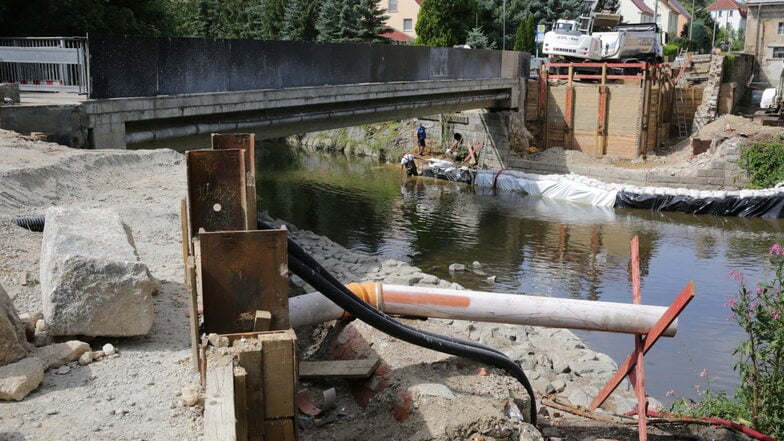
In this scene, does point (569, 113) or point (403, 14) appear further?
point (403, 14)

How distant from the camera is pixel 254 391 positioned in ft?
14.1

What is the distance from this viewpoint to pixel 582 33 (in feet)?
120

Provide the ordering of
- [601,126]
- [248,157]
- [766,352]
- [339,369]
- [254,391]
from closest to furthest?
[254,391]
[248,157]
[339,369]
[766,352]
[601,126]

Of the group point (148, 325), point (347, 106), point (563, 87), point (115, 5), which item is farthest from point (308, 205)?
point (148, 325)

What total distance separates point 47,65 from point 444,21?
33.6 meters

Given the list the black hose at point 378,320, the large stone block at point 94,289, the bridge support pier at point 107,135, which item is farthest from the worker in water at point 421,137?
the large stone block at point 94,289

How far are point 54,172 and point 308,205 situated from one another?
16.3 metres

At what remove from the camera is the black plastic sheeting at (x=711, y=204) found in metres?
24.9

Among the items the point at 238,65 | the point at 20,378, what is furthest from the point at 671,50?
the point at 20,378

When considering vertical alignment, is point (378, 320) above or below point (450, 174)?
above

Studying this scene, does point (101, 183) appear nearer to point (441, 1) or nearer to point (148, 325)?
point (148, 325)

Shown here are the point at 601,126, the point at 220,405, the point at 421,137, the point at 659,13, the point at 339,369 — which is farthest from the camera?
the point at 659,13

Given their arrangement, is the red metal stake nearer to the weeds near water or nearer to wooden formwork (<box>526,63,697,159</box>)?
the weeds near water

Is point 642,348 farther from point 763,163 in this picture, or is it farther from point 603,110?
point 603,110
